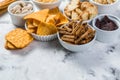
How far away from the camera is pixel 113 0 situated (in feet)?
2.62

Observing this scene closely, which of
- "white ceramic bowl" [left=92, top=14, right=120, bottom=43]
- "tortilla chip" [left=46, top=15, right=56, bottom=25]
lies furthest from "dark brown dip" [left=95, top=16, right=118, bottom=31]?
"tortilla chip" [left=46, top=15, right=56, bottom=25]

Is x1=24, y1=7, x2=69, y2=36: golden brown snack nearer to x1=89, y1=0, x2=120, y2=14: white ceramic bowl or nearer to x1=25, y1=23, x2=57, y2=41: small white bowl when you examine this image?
x1=25, y1=23, x2=57, y2=41: small white bowl

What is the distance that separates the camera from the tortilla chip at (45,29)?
70cm

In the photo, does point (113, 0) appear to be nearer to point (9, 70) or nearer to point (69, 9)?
point (69, 9)

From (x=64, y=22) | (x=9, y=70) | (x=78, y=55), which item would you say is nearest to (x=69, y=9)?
(x=64, y=22)

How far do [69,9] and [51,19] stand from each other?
0.08 metres

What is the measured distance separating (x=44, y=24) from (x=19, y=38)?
0.09m

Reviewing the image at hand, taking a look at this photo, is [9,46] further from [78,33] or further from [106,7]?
[106,7]

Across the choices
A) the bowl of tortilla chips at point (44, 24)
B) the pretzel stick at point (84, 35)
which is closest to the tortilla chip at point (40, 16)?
the bowl of tortilla chips at point (44, 24)

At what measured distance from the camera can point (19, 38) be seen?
0.70m

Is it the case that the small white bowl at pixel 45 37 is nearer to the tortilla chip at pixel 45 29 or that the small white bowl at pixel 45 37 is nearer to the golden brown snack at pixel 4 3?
the tortilla chip at pixel 45 29

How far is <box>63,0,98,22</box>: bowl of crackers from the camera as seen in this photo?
0.73 metres

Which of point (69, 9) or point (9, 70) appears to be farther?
point (69, 9)

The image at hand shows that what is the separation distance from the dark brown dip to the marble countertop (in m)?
0.05
